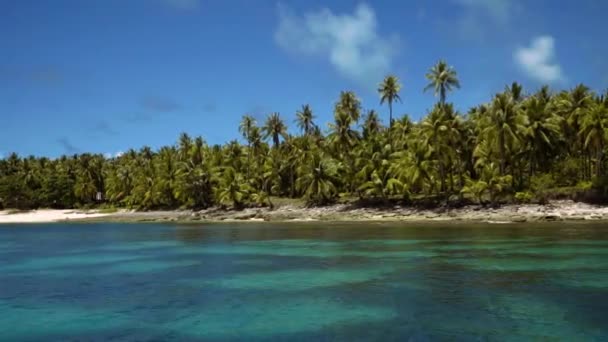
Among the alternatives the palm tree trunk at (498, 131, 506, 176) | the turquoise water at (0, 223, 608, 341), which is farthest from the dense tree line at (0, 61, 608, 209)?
the turquoise water at (0, 223, 608, 341)

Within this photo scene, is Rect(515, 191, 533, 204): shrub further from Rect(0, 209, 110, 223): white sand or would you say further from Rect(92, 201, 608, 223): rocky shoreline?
Rect(0, 209, 110, 223): white sand

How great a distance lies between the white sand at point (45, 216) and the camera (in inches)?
3617

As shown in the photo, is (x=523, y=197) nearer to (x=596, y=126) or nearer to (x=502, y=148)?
(x=502, y=148)

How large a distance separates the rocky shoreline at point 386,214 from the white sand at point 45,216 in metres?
8.12

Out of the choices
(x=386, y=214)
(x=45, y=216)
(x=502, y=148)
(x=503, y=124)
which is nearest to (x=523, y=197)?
(x=502, y=148)

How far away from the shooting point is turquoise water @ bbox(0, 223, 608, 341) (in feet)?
46.4

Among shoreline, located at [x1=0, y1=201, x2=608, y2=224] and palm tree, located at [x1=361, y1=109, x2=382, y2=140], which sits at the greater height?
palm tree, located at [x1=361, y1=109, x2=382, y2=140]

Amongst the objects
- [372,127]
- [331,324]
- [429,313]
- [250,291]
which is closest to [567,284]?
[429,313]

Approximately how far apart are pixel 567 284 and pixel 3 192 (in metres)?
114

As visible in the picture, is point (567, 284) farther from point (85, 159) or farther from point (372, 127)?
point (85, 159)

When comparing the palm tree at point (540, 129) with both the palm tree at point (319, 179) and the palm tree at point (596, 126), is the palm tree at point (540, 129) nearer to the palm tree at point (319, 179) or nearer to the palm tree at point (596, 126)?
the palm tree at point (596, 126)

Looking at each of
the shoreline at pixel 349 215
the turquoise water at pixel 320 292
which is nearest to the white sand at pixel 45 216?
the shoreline at pixel 349 215

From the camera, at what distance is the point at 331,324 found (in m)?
14.7

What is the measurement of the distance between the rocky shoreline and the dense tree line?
87.7 inches
